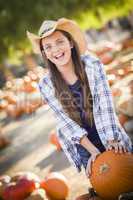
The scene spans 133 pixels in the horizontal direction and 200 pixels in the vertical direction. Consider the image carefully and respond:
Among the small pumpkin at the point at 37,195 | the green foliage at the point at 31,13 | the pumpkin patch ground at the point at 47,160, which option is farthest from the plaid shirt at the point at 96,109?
the green foliage at the point at 31,13

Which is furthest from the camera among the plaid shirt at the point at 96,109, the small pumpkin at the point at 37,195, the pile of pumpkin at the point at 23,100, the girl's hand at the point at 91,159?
the pile of pumpkin at the point at 23,100

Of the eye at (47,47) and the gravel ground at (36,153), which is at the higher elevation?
the eye at (47,47)

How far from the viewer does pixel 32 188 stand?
6520mm

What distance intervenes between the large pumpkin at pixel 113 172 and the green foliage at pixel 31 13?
67.8 feet

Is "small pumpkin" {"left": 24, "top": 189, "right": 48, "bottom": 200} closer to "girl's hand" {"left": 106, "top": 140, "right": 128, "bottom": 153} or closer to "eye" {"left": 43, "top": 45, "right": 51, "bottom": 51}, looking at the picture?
"girl's hand" {"left": 106, "top": 140, "right": 128, "bottom": 153}

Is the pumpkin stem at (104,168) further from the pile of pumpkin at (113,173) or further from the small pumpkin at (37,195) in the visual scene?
the small pumpkin at (37,195)

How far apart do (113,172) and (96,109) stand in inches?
26.2

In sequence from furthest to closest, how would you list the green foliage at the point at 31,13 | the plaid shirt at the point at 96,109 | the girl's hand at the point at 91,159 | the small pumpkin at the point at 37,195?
the green foliage at the point at 31,13
the small pumpkin at the point at 37,195
the girl's hand at the point at 91,159
the plaid shirt at the point at 96,109

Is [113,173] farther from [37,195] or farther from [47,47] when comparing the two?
[37,195]

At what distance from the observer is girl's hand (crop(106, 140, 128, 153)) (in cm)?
450

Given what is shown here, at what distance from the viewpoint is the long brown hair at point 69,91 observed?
4441 mm

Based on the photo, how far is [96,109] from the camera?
4418 millimetres

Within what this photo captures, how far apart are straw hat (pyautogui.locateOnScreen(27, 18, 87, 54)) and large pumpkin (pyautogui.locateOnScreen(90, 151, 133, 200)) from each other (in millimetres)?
1070

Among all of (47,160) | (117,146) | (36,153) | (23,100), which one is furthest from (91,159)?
(23,100)
